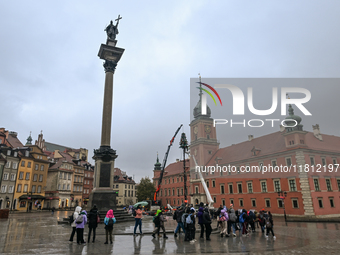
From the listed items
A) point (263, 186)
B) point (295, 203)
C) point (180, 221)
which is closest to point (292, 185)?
point (295, 203)

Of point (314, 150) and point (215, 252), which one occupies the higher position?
point (314, 150)

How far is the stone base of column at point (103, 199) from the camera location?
19188mm

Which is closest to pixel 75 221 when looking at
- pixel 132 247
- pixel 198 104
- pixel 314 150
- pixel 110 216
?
pixel 110 216

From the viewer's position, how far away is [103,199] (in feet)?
Result: 63.6

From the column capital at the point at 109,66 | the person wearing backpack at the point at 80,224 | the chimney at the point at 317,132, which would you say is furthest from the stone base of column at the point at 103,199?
the chimney at the point at 317,132

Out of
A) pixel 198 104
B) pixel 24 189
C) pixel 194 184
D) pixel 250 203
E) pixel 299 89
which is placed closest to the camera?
pixel 299 89

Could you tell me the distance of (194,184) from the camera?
66000 mm

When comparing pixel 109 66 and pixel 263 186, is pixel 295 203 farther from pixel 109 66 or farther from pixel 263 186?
pixel 109 66

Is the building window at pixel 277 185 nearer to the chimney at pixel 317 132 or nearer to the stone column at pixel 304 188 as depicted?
the stone column at pixel 304 188

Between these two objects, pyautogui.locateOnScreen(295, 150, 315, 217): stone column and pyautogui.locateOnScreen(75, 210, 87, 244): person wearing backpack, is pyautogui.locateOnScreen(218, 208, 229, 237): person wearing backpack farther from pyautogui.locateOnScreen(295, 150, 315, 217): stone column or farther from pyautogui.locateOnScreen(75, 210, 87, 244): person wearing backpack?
pyautogui.locateOnScreen(295, 150, 315, 217): stone column

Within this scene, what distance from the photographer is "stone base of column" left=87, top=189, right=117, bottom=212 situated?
19.2m

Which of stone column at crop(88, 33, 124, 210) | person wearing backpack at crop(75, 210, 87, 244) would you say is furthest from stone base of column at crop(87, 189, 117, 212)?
person wearing backpack at crop(75, 210, 87, 244)

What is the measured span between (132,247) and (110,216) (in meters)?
1.57

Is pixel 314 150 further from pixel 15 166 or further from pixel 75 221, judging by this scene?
pixel 15 166
